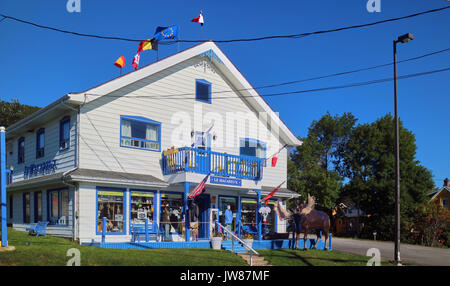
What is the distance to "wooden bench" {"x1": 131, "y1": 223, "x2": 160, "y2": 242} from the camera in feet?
65.6

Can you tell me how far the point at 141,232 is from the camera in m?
20.2

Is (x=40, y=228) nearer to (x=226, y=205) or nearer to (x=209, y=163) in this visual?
(x=209, y=163)

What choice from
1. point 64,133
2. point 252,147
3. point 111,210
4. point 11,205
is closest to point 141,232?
point 111,210

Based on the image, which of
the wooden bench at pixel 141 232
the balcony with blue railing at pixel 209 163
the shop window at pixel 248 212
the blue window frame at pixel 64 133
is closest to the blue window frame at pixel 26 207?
the blue window frame at pixel 64 133

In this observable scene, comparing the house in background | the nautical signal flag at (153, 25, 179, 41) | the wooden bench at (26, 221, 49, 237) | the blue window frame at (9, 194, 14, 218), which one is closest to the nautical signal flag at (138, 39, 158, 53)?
the nautical signal flag at (153, 25, 179, 41)

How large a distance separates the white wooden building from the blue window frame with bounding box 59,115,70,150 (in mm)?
49

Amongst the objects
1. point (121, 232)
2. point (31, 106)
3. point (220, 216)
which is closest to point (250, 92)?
point (220, 216)

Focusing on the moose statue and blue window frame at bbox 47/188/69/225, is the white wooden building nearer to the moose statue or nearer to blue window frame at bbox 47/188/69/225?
blue window frame at bbox 47/188/69/225

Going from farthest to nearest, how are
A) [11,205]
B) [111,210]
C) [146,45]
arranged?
1. [11,205]
2. [146,45]
3. [111,210]

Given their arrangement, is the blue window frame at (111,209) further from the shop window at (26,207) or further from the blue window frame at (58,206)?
the shop window at (26,207)

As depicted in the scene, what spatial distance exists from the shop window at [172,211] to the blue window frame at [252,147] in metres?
5.18

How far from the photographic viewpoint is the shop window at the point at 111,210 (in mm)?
19688

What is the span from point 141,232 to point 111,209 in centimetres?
162
